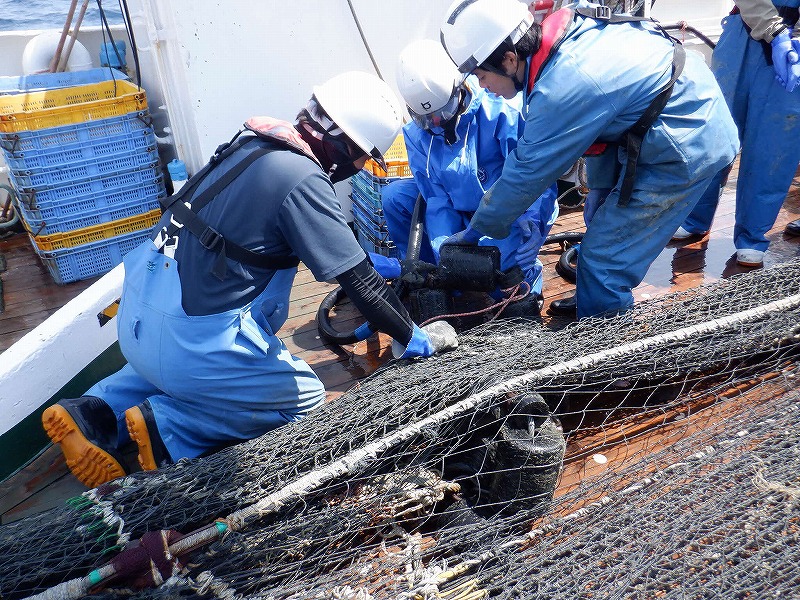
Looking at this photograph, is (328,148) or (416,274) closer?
(328,148)

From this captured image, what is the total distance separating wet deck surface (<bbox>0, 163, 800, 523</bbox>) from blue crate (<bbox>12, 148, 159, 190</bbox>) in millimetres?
746

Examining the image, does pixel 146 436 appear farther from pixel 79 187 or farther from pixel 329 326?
pixel 79 187

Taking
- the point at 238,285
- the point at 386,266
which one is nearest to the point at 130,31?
the point at 386,266

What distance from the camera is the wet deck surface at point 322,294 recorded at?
9.21 feet

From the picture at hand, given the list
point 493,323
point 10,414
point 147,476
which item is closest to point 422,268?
point 493,323

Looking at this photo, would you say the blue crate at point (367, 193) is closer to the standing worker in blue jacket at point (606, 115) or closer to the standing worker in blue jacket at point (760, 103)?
the standing worker in blue jacket at point (606, 115)

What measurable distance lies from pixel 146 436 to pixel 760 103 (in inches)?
164

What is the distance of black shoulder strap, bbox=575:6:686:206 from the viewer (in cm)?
301

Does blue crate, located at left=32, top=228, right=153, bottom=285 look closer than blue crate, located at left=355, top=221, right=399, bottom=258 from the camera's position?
Yes

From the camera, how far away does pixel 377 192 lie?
4520 millimetres

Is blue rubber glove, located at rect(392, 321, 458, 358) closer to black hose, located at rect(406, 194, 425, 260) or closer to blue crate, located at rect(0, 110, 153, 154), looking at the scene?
black hose, located at rect(406, 194, 425, 260)

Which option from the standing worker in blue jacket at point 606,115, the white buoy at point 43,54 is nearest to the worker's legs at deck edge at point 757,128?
the standing worker in blue jacket at point 606,115

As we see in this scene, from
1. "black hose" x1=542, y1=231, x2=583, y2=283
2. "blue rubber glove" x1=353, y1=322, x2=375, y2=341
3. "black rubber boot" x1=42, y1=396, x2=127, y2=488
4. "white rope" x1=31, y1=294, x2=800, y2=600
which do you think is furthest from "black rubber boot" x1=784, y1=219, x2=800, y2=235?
"black rubber boot" x1=42, y1=396, x2=127, y2=488

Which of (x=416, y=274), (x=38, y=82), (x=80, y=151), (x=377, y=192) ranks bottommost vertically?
(x=416, y=274)
